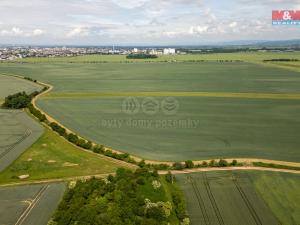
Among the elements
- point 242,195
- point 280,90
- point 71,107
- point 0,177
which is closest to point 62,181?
point 0,177

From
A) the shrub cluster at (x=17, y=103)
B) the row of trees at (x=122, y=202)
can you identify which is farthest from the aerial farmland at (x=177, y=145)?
the shrub cluster at (x=17, y=103)

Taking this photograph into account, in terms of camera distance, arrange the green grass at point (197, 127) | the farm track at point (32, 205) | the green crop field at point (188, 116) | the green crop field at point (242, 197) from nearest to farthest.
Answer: the farm track at point (32, 205) < the green crop field at point (242, 197) < the green grass at point (197, 127) < the green crop field at point (188, 116)

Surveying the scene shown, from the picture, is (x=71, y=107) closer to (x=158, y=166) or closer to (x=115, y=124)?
(x=115, y=124)

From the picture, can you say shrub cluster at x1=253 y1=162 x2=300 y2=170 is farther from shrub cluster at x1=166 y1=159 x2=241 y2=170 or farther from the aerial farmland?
shrub cluster at x1=166 y1=159 x2=241 y2=170

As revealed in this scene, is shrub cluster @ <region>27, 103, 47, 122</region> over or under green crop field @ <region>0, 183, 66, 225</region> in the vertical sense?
over

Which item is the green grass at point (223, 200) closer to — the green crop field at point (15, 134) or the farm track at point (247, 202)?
the farm track at point (247, 202)

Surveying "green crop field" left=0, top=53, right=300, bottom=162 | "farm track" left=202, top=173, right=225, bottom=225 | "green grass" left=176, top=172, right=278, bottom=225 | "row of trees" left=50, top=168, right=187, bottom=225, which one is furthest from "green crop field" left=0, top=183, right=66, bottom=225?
"farm track" left=202, top=173, right=225, bottom=225

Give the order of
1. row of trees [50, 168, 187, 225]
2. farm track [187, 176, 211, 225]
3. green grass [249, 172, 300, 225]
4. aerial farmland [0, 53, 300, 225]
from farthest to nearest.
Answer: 1. aerial farmland [0, 53, 300, 225]
2. green grass [249, 172, 300, 225]
3. farm track [187, 176, 211, 225]
4. row of trees [50, 168, 187, 225]
